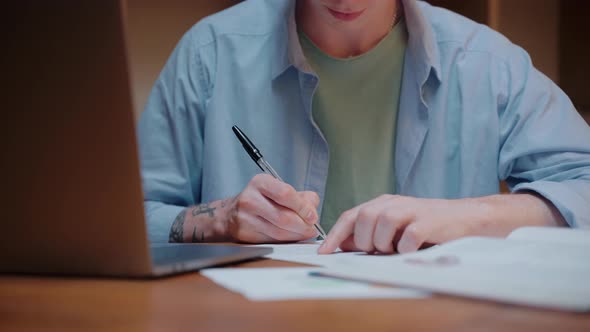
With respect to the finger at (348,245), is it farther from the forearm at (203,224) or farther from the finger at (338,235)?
the forearm at (203,224)

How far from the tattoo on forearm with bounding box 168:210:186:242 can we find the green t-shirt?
1.02ft

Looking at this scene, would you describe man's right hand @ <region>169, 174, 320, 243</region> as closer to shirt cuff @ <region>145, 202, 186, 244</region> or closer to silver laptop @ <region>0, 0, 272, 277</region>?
shirt cuff @ <region>145, 202, 186, 244</region>

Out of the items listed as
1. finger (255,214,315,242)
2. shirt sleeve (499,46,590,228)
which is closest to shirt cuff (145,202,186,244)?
finger (255,214,315,242)

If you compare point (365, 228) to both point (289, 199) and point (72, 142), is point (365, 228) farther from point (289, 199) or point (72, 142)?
→ point (72, 142)

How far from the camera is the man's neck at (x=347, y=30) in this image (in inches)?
57.2

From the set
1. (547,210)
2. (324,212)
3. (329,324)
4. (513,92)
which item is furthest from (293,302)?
(513,92)

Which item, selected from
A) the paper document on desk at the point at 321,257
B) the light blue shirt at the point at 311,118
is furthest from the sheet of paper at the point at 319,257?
the light blue shirt at the point at 311,118

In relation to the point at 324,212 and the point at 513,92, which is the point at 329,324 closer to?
the point at 324,212

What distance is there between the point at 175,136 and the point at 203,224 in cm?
31

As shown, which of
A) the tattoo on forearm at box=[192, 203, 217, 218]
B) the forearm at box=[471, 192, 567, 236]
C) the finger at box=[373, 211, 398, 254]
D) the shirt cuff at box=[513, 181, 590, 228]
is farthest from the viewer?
the tattoo on forearm at box=[192, 203, 217, 218]

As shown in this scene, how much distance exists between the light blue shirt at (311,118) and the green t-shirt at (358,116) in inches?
1.4

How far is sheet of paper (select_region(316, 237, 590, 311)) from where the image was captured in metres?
0.46

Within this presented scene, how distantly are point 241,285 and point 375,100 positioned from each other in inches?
37.0

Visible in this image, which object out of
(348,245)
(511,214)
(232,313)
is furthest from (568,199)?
(232,313)
